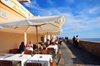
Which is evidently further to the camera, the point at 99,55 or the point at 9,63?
the point at 99,55

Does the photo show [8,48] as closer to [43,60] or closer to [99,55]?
[43,60]

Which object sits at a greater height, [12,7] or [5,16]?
[12,7]

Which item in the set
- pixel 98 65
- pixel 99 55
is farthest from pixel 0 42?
pixel 99 55

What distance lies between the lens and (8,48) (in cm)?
618

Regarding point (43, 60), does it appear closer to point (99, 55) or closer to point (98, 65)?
point (98, 65)

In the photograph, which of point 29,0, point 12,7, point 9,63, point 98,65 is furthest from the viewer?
point 29,0

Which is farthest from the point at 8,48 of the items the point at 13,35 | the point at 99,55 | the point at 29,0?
→ the point at 29,0

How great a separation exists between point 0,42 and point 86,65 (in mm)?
5409

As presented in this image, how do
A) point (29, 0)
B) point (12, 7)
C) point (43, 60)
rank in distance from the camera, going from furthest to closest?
point (29, 0), point (12, 7), point (43, 60)

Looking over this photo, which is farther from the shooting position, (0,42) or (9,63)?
(0,42)

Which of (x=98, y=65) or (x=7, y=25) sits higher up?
(x=7, y=25)

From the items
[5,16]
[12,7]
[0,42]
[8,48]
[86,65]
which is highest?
[12,7]

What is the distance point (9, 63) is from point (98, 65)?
409 cm

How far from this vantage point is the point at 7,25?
10.8 feet
